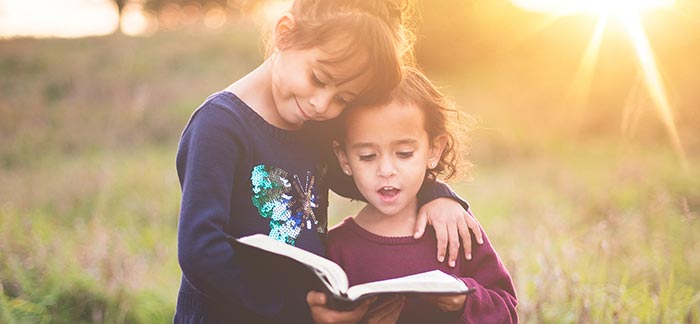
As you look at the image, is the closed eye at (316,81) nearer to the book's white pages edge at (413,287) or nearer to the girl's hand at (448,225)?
the girl's hand at (448,225)

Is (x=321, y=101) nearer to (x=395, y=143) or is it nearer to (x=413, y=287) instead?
(x=395, y=143)

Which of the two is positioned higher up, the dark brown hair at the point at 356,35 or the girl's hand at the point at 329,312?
the dark brown hair at the point at 356,35

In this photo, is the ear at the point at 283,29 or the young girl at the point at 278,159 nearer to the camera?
the young girl at the point at 278,159

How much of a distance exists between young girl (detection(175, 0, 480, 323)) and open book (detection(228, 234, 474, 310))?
0.47 feet

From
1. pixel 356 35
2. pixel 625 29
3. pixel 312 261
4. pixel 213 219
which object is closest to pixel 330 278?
pixel 312 261

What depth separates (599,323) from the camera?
3.58m

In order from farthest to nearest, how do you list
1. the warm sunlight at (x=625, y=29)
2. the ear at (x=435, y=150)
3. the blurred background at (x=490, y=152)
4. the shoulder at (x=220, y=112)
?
1. the warm sunlight at (x=625, y=29)
2. the blurred background at (x=490, y=152)
3. the ear at (x=435, y=150)
4. the shoulder at (x=220, y=112)

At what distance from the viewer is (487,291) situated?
256cm

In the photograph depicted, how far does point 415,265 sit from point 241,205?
0.68m

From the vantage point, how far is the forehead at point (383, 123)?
8.59ft

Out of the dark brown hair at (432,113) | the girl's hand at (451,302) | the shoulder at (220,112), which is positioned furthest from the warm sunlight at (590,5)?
the shoulder at (220,112)

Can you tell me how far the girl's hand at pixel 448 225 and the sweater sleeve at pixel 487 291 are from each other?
0.16 ft

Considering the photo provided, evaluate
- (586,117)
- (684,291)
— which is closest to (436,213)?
(684,291)

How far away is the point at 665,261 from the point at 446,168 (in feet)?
7.69
